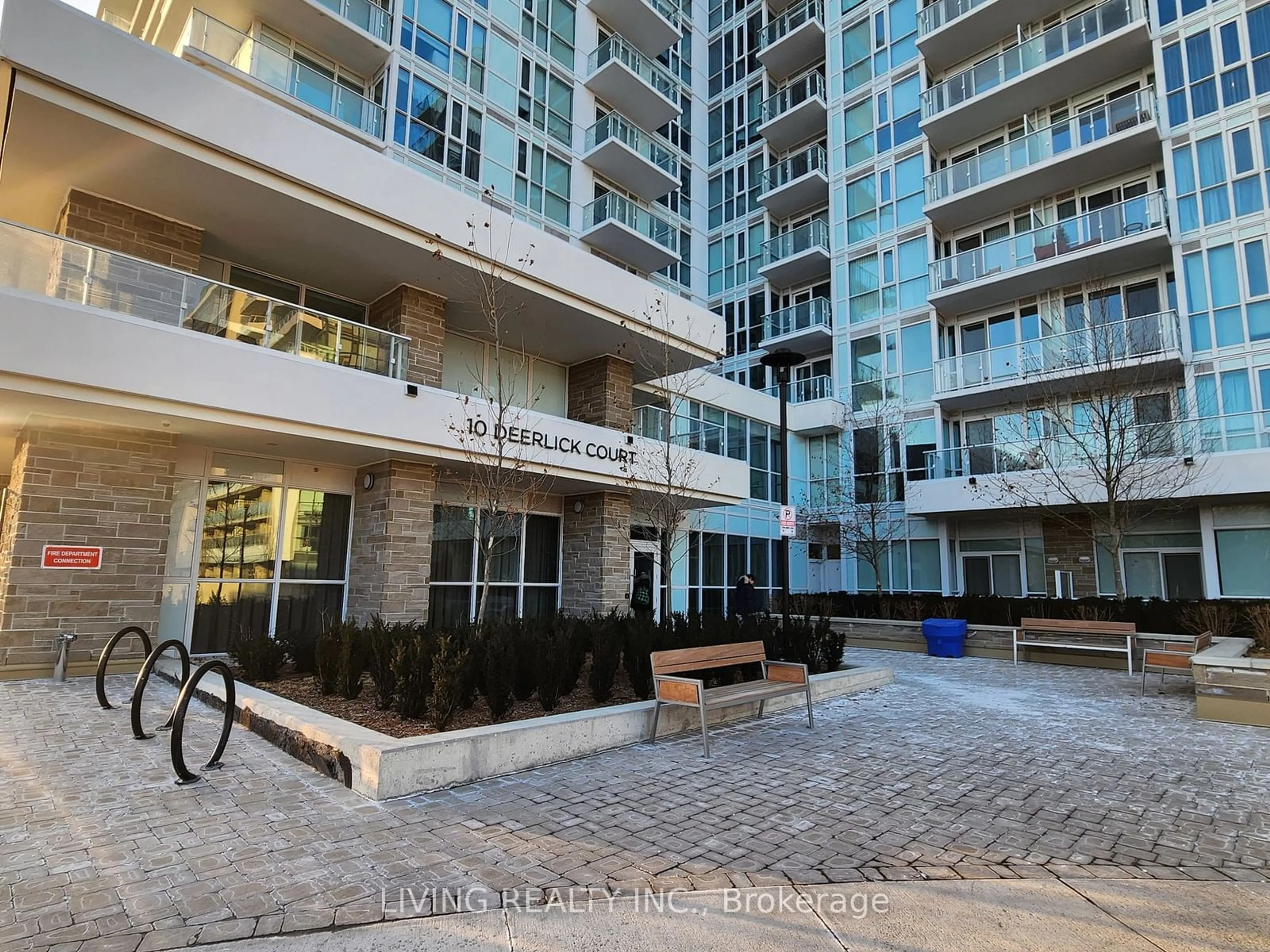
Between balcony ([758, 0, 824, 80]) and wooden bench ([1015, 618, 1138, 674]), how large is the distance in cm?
2626

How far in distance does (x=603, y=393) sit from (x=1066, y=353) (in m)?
13.5

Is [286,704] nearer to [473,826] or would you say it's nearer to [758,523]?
[473,826]

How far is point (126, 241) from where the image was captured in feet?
33.3

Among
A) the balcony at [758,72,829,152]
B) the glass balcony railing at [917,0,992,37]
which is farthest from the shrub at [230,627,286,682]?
the balcony at [758,72,829,152]

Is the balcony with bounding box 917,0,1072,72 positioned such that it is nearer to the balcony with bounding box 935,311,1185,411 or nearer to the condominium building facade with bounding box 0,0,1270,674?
the condominium building facade with bounding box 0,0,1270,674

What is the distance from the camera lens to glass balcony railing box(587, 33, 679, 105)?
922 inches

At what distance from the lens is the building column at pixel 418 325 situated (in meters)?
12.7

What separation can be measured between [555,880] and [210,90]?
10.7 m

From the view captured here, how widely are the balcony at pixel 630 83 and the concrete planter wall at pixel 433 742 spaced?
22.6 meters

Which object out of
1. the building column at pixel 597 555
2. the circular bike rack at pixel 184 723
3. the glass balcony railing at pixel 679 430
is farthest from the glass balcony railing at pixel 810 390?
the circular bike rack at pixel 184 723

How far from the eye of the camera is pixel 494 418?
41.5 feet

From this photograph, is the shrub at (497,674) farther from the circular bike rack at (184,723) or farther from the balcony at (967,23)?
the balcony at (967,23)

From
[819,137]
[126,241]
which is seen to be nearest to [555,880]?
[126,241]

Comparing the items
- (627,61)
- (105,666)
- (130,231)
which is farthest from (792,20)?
(105,666)
